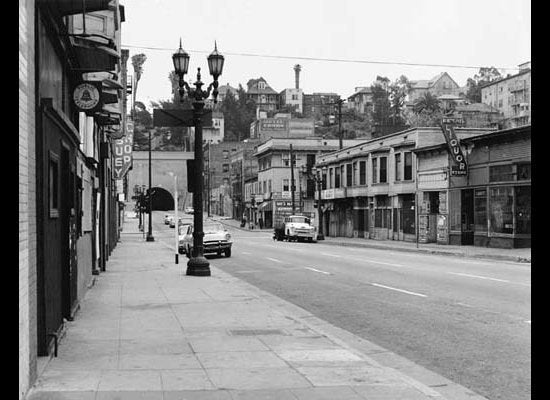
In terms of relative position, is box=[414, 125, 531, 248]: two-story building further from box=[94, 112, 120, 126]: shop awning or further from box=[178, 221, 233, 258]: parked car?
box=[94, 112, 120, 126]: shop awning

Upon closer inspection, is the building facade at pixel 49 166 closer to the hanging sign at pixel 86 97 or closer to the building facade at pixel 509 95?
the hanging sign at pixel 86 97

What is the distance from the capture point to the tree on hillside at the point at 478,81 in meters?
150

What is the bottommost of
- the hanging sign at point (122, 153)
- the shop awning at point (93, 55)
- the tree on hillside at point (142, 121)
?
the shop awning at point (93, 55)

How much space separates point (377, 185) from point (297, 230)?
7464 millimetres

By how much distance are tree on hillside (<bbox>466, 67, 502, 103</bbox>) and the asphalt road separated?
13162 cm

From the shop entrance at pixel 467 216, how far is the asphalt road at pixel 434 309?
15.3 m

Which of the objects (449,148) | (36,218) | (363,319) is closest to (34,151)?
(36,218)

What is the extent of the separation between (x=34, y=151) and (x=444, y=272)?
1730cm

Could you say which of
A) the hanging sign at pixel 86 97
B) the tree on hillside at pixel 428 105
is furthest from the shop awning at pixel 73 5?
the tree on hillside at pixel 428 105

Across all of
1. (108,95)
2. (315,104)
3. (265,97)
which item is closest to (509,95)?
(315,104)

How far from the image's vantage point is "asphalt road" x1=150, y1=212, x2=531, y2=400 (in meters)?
8.91

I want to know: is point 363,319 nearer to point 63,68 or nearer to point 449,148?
point 63,68

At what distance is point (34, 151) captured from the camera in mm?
7285

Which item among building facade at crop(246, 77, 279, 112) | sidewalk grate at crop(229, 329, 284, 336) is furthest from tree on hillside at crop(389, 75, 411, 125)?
sidewalk grate at crop(229, 329, 284, 336)
